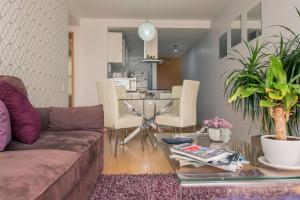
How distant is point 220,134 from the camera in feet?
5.99

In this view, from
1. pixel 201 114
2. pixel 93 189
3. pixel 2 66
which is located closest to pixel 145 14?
pixel 201 114

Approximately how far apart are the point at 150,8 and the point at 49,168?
442 cm

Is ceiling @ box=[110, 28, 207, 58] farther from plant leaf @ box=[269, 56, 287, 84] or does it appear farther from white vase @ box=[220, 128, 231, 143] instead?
plant leaf @ box=[269, 56, 287, 84]

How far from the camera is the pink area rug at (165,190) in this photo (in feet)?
3.30

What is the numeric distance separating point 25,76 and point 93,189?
1.49 metres

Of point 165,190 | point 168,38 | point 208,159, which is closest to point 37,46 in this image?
point 165,190

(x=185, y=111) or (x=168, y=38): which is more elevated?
(x=168, y=38)

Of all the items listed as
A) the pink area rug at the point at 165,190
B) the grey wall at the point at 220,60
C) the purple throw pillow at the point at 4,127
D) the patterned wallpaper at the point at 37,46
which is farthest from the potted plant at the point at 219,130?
the patterned wallpaper at the point at 37,46

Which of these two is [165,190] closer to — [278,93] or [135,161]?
[135,161]

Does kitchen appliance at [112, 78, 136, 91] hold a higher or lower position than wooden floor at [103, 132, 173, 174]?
higher

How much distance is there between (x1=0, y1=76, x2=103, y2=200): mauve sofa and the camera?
812 millimetres

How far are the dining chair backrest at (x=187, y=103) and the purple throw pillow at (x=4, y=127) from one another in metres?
2.36

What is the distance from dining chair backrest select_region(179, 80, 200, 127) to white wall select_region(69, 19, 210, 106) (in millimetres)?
2620

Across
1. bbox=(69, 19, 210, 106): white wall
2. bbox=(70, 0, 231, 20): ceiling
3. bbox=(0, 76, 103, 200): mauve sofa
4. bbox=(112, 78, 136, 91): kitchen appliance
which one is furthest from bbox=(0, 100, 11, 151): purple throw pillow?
bbox=(112, 78, 136, 91): kitchen appliance
